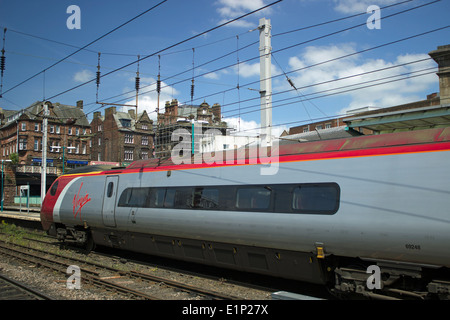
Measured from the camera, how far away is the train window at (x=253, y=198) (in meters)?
8.52

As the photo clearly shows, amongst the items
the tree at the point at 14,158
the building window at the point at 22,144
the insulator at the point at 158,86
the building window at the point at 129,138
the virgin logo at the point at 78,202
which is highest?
the building window at the point at 129,138

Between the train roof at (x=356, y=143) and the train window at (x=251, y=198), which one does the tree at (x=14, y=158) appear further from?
the train roof at (x=356, y=143)

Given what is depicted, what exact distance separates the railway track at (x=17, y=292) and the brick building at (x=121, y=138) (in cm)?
5007

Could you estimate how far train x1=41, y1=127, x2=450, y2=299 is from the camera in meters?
6.38

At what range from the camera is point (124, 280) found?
10484 mm

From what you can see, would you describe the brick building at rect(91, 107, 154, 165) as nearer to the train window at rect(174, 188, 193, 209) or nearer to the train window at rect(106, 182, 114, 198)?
the train window at rect(106, 182, 114, 198)

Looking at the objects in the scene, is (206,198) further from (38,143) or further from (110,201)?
(38,143)

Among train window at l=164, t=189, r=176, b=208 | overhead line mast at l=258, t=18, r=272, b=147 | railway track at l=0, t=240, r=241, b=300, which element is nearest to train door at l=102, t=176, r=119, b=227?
railway track at l=0, t=240, r=241, b=300

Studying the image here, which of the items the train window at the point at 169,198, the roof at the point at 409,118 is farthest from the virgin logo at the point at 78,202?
the roof at the point at 409,118

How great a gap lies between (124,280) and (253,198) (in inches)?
176

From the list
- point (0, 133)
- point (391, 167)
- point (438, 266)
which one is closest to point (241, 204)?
point (391, 167)

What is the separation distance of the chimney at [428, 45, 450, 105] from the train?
17021 mm

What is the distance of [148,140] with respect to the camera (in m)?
63.1
